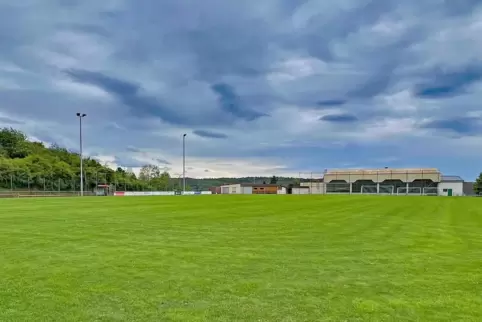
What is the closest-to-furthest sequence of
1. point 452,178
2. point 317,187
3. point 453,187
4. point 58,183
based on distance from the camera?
point 58,183, point 453,187, point 452,178, point 317,187

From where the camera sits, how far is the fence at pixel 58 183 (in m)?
87.5

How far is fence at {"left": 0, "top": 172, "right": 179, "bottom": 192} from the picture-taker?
287 ft

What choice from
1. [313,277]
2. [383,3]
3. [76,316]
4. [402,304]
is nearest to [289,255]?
[313,277]

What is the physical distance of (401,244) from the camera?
950 cm

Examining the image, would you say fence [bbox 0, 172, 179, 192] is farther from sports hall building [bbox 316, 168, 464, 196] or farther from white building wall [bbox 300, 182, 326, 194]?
sports hall building [bbox 316, 168, 464, 196]

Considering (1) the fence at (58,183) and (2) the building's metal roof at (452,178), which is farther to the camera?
(2) the building's metal roof at (452,178)

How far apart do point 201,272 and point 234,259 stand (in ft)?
4.00

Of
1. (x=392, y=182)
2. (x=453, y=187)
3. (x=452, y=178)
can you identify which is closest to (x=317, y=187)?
(x=392, y=182)

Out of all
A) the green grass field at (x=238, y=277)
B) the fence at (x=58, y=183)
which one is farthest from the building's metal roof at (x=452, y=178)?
→ the green grass field at (x=238, y=277)

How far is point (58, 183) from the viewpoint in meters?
95.1

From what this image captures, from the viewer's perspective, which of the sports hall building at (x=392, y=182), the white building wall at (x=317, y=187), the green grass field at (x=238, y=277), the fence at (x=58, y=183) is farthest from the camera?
the white building wall at (x=317, y=187)

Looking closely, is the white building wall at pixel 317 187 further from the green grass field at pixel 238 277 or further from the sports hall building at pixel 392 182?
the green grass field at pixel 238 277

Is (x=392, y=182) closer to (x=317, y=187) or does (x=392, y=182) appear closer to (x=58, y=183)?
(x=317, y=187)

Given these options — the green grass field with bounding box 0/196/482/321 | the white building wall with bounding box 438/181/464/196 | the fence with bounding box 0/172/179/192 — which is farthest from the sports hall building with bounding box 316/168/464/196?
the green grass field with bounding box 0/196/482/321
